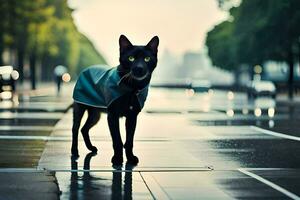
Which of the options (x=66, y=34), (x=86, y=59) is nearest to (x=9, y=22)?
(x=66, y=34)

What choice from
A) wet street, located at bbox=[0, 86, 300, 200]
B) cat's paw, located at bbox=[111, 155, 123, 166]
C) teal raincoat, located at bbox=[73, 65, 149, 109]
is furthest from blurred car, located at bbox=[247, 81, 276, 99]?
cat's paw, located at bbox=[111, 155, 123, 166]

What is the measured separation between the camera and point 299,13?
175 ft

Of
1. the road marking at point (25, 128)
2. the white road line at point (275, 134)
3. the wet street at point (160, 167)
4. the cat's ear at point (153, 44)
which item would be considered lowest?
the white road line at point (275, 134)

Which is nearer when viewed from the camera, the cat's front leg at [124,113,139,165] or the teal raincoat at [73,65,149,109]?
the teal raincoat at [73,65,149,109]

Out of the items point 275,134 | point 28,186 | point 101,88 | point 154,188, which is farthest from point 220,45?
point 28,186

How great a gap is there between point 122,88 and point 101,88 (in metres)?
0.81

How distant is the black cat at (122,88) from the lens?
11.3 m

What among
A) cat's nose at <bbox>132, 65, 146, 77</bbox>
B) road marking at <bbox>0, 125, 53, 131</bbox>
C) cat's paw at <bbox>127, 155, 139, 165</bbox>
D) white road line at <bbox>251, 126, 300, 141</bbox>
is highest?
cat's nose at <bbox>132, 65, 146, 77</bbox>

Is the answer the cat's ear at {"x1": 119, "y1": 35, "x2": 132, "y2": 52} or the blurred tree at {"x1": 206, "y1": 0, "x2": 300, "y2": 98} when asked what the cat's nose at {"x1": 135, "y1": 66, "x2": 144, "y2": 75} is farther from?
the blurred tree at {"x1": 206, "y1": 0, "x2": 300, "y2": 98}

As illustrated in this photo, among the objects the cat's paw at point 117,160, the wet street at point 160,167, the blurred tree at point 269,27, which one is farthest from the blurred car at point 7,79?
the cat's paw at point 117,160

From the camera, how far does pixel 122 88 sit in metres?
11.7

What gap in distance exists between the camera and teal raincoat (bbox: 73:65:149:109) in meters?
11.7

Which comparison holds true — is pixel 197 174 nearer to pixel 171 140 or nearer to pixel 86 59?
pixel 171 140

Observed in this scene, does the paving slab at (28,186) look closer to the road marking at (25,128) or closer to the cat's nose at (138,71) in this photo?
the cat's nose at (138,71)
